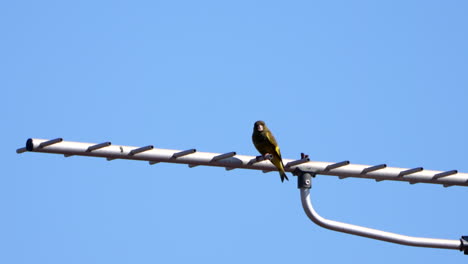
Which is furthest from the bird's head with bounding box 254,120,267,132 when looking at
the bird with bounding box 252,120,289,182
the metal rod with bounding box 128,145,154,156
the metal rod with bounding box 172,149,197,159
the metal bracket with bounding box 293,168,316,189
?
the metal rod with bounding box 128,145,154,156

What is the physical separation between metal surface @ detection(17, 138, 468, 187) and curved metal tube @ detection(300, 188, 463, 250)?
39cm

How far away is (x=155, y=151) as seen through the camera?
10117 millimetres

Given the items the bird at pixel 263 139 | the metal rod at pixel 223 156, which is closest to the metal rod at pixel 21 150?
the metal rod at pixel 223 156

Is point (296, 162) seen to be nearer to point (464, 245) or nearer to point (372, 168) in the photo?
point (372, 168)

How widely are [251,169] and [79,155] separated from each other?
2052 millimetres

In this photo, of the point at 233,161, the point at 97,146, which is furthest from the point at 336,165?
the point at 97,146

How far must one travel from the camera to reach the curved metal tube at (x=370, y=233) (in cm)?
1052

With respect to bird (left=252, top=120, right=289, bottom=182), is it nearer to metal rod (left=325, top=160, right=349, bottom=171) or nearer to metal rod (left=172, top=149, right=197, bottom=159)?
metal rod (left=325, top=160, right=349, bottom=171)

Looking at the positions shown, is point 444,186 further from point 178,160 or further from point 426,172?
point 178,160

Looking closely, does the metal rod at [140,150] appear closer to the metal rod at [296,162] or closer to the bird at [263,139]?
the metal rod at [296,162]

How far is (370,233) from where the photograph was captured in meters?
10.5

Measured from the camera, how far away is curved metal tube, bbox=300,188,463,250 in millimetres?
10523

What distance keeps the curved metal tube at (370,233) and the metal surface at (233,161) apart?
389mm

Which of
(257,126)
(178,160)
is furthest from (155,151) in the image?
(257,126)
